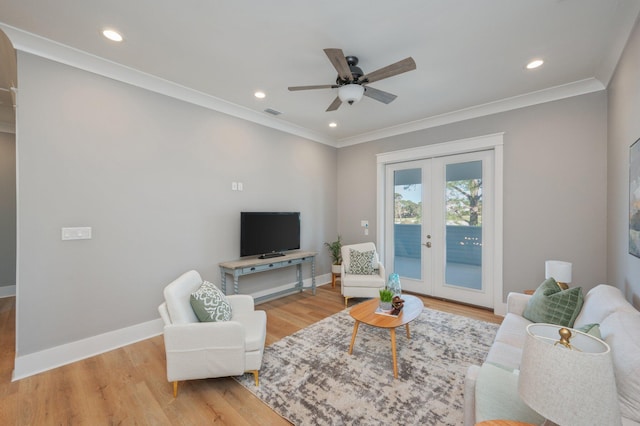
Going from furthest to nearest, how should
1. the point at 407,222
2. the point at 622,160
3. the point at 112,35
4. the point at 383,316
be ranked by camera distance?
the point at 407,222
the point at 383,316
the point at 622,160
the point at 112,35

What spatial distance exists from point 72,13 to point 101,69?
2.36 ft

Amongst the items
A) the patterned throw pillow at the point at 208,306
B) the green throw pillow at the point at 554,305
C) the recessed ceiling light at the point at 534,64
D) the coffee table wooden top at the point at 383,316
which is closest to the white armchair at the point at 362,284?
the coffee table wooden top at the point at 383,316

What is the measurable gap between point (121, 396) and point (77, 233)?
5.17ft

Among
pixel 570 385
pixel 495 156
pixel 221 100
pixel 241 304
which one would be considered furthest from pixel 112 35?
pixel 495 156

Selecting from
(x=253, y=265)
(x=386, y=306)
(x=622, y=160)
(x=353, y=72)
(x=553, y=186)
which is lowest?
(x=386, y=306)

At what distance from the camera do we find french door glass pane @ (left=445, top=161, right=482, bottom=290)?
405 centimetres

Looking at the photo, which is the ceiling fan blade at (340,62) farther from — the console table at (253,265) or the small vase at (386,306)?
the console table at (253,265)

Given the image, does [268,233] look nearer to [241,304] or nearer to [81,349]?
[241,304]

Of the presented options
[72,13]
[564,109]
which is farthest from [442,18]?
[72,13]

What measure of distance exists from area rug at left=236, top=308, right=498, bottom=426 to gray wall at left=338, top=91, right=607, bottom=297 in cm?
117

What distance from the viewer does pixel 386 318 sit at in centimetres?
263

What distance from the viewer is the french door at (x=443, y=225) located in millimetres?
3984

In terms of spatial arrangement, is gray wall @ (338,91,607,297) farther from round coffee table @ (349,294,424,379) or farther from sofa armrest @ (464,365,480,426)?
sofa armrest @ (464,365,480,426)

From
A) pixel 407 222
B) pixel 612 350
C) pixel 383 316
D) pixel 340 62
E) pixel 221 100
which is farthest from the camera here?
pixel 407 222
